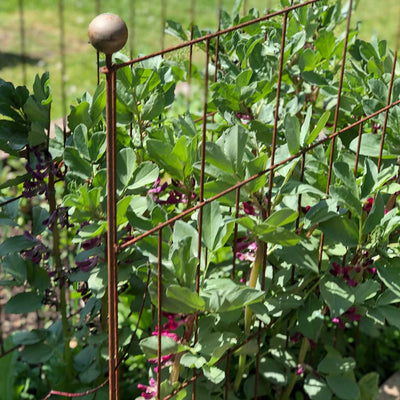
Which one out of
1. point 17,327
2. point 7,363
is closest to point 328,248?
point 7,363

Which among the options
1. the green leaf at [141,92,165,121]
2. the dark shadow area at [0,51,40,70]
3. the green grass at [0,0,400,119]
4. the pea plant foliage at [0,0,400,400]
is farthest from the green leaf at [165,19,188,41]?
the dark shadow area at [0,51,40,70]

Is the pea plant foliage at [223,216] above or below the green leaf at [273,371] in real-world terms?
above

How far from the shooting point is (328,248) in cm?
177

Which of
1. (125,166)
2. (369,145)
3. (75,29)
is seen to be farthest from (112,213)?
(75,29)

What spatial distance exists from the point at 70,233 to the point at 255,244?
167 cm

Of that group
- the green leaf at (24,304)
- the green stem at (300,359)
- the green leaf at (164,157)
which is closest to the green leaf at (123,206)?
the green leaf at (164,157)

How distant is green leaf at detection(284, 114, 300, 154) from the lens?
151cm

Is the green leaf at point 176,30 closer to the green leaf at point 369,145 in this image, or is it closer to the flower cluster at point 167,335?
the green leaf at point 369,145

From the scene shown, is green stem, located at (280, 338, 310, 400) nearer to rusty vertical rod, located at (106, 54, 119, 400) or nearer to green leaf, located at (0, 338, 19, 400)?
rusty vertical rod, located at (106, 54, 119, 400)

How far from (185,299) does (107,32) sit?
1.72 ft

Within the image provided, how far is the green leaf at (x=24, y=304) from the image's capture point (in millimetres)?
1743

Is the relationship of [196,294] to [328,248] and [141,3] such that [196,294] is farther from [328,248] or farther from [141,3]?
[141,3]

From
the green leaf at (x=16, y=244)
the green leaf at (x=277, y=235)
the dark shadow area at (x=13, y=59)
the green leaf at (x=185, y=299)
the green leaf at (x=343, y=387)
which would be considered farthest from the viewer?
the dark shadow area at (x=13, y=59)

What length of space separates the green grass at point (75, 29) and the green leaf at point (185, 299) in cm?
372
